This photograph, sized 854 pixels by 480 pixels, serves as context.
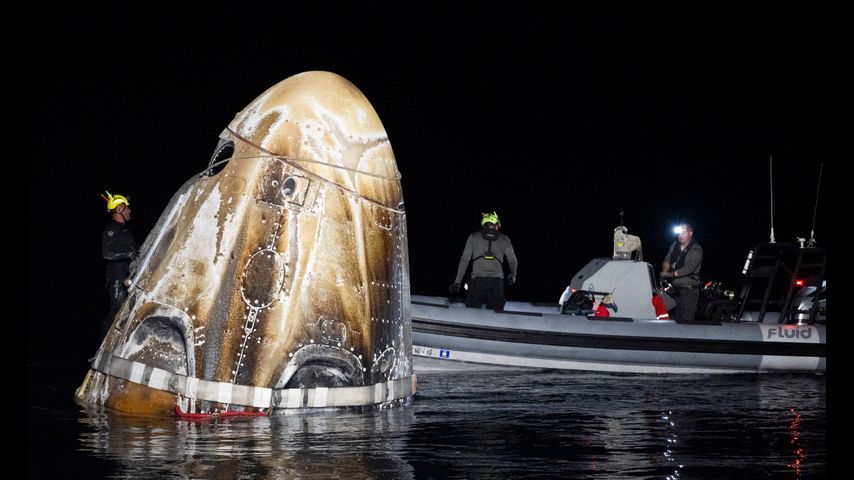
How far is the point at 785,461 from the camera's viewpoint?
690cm

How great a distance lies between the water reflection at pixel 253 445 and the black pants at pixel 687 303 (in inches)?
243

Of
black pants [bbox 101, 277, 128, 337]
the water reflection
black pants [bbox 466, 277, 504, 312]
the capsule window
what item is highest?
the capsule window

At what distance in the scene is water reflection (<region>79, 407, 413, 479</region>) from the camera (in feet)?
20.3

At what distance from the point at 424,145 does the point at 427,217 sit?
39.3 feet

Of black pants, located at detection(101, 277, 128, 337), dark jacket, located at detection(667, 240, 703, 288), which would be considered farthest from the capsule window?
dark jacket, located at detection(667, 240, 703, 288)

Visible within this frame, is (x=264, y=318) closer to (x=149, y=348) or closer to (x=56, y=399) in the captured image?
(x=149, y=348)

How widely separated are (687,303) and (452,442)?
653 centimetres

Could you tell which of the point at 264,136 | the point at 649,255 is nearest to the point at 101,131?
the point at 649,255

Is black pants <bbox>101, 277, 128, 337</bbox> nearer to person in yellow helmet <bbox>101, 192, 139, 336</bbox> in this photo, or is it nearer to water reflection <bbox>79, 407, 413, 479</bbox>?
person in yellow helmet <bbox>101, 192, 139, 336</bbox>

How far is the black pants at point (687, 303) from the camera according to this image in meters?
13.2

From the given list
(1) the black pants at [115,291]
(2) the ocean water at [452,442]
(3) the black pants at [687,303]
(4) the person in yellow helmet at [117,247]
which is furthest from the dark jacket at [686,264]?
(1) the black pants at [115,291]

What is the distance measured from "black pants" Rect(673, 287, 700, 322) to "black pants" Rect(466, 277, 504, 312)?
1.95 meters

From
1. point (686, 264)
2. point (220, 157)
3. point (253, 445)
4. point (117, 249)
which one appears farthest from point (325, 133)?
point (686, 264)

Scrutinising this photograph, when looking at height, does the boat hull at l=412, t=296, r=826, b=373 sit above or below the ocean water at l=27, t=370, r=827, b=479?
above
